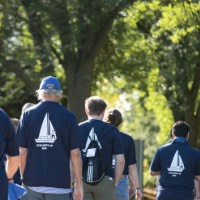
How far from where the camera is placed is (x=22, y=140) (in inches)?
288

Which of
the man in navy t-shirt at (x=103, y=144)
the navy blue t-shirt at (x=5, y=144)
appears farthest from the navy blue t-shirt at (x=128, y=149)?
the navy blue t-shirt at (x=5, y=144)

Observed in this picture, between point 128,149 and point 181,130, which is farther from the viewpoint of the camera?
point 128,149

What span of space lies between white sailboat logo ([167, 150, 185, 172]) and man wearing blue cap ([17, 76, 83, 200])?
249 centimetres

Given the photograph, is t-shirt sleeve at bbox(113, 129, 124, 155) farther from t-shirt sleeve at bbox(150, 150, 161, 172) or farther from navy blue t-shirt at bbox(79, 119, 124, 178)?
t-shirt sleeve at bbox(150, 150, 161, 172)

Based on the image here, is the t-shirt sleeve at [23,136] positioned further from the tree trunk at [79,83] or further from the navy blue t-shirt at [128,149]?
the tree trunk at [79,83]

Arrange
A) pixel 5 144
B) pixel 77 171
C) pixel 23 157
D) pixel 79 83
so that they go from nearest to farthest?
pixel 5 144
pixel 77 171
pixel 23 157
pixel 79 83

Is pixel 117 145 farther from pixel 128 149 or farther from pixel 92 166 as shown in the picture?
pixel 128 149

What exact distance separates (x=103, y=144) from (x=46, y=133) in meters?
1.26

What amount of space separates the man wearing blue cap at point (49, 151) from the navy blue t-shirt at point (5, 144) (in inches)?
35.5

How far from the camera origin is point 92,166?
8148mm

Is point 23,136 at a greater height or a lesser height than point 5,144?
greater

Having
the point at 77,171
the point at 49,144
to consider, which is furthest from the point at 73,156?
the point at 49,144

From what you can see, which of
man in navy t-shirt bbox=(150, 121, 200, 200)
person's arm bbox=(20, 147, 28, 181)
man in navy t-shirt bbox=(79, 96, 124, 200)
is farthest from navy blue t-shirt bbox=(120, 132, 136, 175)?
person's arm bbox=(20, 147, 28, 181)

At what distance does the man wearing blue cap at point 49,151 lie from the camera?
7102 millimetres
